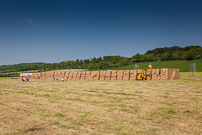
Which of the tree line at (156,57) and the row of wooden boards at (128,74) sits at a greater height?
the tree line at (156,57)

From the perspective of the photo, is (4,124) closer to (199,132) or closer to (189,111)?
(199,132)

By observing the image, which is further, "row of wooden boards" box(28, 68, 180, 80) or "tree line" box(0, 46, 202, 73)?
"tree line" box(0, 46, 202, 73)

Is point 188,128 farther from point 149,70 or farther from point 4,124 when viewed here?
point 149,70

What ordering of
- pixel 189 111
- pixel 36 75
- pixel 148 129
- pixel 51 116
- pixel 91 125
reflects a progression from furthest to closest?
1. pixel 36 75
2. pixel 189 111
3. pixel 51 116
4. pixel 91 125
5. pixel 148 129

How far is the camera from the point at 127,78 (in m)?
35.3

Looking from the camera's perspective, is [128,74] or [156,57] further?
[156,57]

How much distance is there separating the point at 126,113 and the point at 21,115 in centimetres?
511

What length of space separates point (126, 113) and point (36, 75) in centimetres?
5960

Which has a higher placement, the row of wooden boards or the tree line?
the tree line

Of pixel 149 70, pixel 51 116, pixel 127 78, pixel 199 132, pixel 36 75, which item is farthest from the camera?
pixel 36 75

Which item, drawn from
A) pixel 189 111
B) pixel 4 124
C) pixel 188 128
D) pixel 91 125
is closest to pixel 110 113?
pixel 91 125

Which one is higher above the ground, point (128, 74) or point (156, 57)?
point (156, 57)

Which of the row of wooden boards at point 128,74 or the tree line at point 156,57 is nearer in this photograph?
the row of wooden boards at point 128,74

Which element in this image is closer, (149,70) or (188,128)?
(188,128)
